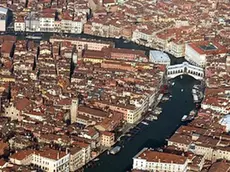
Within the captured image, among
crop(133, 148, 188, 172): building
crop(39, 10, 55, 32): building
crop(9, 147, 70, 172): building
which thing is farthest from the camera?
crop(39, 10, 55, 32): building

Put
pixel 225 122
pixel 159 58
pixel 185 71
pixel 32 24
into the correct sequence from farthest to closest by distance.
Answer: pixel 32 24 < pixel 159 58 < pixel 185 71 < pixel 225 122

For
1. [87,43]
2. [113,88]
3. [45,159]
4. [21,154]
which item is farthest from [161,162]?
[87,43]

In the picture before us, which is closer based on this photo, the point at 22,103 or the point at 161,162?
the point at 161,162

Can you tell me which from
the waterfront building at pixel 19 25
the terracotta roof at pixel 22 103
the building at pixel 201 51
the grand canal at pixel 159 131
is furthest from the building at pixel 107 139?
the waterfront building at pixel 19 25

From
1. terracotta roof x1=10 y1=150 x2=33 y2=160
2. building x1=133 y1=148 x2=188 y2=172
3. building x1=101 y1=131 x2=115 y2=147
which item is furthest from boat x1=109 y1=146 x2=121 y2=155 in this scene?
terracotta roof x1=10 y1=150 x2=33 y2=160

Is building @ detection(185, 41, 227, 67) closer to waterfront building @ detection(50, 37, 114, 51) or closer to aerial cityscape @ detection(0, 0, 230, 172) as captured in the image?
aerial cityscape @ detection(0, 0, 230, 172)

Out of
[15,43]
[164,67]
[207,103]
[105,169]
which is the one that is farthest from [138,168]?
[15,43]

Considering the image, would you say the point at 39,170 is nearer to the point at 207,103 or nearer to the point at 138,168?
the point at 138,168

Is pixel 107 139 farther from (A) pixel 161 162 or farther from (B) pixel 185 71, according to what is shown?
(B) pixel 185 71
